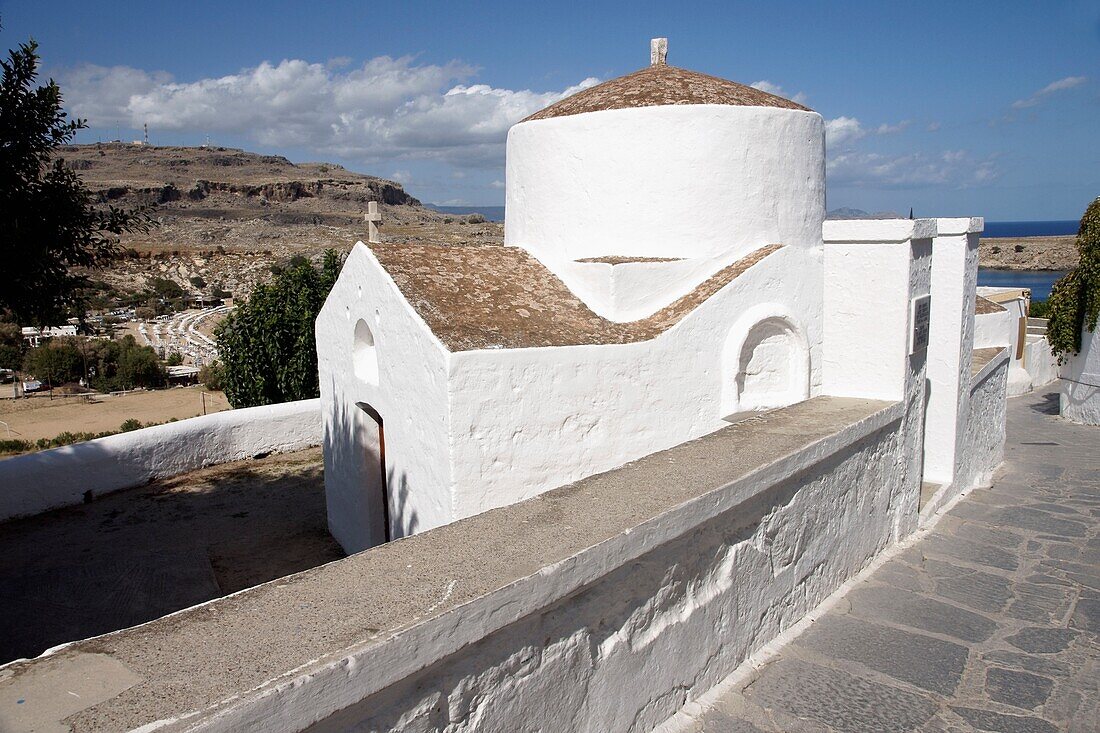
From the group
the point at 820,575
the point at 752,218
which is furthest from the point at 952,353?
the point at 820,575

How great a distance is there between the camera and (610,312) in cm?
634

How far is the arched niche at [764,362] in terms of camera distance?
6.10 metres

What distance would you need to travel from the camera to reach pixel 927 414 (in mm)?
6582

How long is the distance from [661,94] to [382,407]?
3.81m

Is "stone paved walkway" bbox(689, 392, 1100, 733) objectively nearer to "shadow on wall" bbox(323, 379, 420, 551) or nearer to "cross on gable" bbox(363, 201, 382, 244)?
"shadow on wall" bbox(323, 379, 420, 551)

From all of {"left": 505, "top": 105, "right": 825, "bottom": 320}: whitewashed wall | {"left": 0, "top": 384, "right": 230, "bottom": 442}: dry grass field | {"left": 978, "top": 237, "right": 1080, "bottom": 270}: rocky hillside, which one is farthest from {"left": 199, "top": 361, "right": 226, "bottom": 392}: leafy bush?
{"left": 978, "top": 237, "right": 1080, "bottom": 270}: rocky hillside

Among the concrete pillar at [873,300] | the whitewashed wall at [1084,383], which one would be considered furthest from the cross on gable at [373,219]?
the whitewashed wall at [1084,383]

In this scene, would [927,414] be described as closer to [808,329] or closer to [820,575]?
[808,329]

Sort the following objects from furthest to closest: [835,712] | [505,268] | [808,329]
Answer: [505,268], [808,329], [835,712]

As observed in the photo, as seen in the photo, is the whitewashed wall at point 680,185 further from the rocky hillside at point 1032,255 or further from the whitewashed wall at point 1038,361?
the rocky hillside at point 1032,255

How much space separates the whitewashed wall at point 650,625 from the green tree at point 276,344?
1018cm

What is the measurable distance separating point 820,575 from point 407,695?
2.73m

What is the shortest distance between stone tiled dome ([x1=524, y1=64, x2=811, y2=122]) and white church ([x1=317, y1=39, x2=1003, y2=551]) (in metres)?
0.03

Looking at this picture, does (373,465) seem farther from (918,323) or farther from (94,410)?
(94,410)
